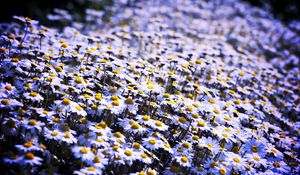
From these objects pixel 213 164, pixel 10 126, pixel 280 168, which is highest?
pixel 10 126

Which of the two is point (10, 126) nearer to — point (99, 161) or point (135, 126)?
point (99, 161)

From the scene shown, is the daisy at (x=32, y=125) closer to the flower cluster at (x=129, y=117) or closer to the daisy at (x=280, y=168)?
the flower cluster at (x=129, y=117)

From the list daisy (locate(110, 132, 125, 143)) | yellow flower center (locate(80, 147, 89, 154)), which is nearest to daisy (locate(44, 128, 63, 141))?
yellow flower center (locate(80, 147, 89, 154))

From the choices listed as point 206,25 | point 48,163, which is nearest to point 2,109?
point 48,163

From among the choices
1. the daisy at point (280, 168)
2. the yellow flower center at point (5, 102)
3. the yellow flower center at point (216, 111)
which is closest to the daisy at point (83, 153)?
the yellow flower center at point (5, 102)

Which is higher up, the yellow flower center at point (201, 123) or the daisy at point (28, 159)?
the yellow flower center at point (201, 123)

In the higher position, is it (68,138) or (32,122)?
(32,122)

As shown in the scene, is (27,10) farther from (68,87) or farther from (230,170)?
(230,170)

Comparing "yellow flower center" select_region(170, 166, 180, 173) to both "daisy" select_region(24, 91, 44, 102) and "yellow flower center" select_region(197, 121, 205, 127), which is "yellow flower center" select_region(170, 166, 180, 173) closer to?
"yellow flower center" select_region(197, 121, 205, 127)

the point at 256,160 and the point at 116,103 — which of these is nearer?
the point at 116,103

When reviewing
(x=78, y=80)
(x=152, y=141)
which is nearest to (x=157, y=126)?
(x=152, y=141)

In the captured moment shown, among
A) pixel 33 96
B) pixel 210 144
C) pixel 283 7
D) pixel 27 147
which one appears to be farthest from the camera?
pixel 283 7

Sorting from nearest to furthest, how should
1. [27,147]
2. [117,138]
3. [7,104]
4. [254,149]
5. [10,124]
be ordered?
[27,147], [10,124], [7,104], [117,138], [254,149]
